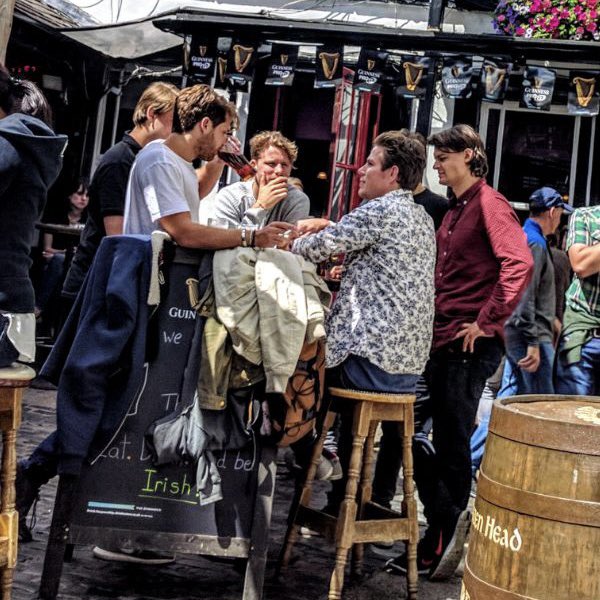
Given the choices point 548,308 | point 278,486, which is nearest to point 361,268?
point 278,486

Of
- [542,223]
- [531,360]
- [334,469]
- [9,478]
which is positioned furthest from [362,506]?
[542,223]

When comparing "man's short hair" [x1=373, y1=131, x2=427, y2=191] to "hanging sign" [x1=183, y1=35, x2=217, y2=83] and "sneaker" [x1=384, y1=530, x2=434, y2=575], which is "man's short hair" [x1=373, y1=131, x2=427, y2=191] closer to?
"sneaker" [x1=384, y1=530, x2=434, y2=575]

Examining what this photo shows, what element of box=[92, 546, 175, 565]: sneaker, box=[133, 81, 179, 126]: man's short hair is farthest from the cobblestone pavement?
box=[133, 81, 179, 126]: man's short hair

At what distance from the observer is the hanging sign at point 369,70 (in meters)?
9.76

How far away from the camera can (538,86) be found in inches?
381

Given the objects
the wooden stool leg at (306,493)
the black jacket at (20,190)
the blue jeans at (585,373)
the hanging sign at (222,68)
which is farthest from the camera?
the hanging sign at (222,68)

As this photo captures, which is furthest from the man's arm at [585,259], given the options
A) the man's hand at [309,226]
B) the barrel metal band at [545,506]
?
the barrel metal band at [545,506]

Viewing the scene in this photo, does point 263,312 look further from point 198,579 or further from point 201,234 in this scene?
point 198,579

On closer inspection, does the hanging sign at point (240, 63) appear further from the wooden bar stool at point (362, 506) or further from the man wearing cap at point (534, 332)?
the wooden bar stool at point (362, 506)

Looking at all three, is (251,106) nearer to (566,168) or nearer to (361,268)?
(566,168)

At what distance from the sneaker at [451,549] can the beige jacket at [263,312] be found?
132 cm

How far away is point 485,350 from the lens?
4594mm

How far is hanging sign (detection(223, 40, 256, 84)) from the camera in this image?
32.8 ft

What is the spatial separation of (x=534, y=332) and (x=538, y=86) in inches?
157
